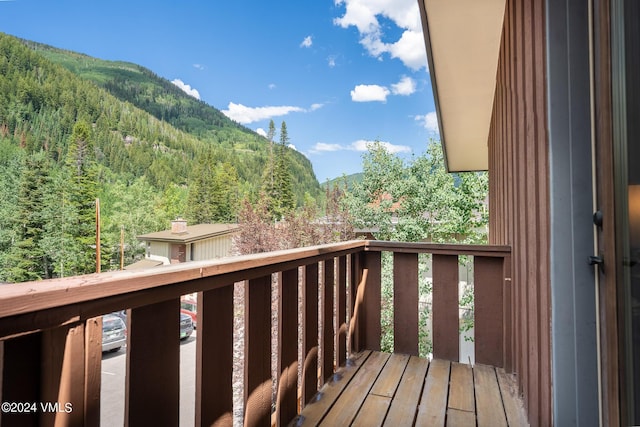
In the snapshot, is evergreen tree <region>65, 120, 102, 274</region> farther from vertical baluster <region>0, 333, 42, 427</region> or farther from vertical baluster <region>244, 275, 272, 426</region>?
vertical baluster <region>0, 333, 42, 427</region>

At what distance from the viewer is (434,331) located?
2029mm

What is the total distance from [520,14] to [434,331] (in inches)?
64.9

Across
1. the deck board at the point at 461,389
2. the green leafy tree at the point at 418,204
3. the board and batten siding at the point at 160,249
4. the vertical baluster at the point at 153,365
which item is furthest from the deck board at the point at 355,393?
the board and batten siding at the point at 160,249

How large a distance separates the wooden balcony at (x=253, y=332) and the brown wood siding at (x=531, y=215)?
0.81ft

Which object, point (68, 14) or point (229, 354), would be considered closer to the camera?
point (229, 354)

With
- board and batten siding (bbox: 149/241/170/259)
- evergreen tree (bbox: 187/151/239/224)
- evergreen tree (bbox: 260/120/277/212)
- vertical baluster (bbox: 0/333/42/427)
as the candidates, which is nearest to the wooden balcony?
vertical baluster (bbox: 0/333/42/427)

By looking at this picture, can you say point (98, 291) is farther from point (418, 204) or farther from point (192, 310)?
point (418, 204)

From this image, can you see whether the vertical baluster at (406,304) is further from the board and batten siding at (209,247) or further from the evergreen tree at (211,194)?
the evergreen tree at (211,194)

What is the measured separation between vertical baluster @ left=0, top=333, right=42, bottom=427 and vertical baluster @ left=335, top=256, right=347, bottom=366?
144cm

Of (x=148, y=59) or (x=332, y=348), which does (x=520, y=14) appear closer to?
(x=332, y=348)

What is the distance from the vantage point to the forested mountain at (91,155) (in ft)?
63.0

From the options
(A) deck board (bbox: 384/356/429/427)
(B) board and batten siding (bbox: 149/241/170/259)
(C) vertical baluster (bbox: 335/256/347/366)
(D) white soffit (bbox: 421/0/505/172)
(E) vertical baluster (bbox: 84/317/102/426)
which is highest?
(D) white soffit (bbox: 421/0/505/172)

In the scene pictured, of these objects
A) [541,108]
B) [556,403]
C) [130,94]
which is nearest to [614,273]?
[556,403]

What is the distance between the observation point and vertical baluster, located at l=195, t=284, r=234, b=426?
953 millimetres
